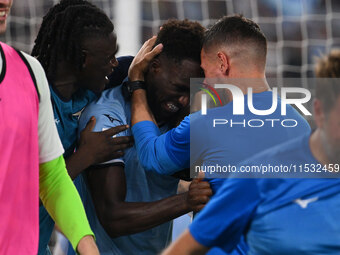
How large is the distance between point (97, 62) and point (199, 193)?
58 cm

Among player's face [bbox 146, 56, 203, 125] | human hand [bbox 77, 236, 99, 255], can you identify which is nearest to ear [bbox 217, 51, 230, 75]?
player's face [bbox 146, 56, 203, 125]

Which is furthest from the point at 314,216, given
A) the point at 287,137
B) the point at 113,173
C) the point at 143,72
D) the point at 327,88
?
the point at 143,72

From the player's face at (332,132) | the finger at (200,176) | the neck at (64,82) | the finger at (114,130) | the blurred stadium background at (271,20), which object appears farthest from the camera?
the blurred stadium background at (271,20)

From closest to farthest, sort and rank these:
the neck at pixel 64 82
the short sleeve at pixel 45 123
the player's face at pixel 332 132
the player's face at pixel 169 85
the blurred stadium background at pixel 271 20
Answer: the player's face at pixel 332 132, the short sleeve at pixel 45 123, the neck at pixel 64 82, the player's face at pixel 169 85, the blurred stadium background at pixel 271 20

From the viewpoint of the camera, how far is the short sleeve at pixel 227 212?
1.47 m

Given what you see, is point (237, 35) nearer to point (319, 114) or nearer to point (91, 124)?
point (91, 124)

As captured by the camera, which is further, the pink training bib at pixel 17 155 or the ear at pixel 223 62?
the ear at pixel 223 62

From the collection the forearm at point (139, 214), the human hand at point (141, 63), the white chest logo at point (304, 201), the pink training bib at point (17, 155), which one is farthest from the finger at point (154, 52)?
the white chest logo at point (304, 201)

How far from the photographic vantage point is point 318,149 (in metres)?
1.50

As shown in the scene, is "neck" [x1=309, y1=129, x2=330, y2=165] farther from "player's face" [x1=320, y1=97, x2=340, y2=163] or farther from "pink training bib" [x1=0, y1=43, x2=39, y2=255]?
"pink training bib" [x1=0, y1=43, x2=39, y2=255]

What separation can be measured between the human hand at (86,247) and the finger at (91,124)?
24.8 inches

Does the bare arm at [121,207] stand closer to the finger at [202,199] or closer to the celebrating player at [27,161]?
the finger at [202,199]

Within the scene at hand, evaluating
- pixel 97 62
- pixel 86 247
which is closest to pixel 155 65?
pixel 97 62

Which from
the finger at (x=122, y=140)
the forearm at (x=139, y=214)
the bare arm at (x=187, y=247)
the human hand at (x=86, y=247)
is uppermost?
the finger at (x=122, y=140)
